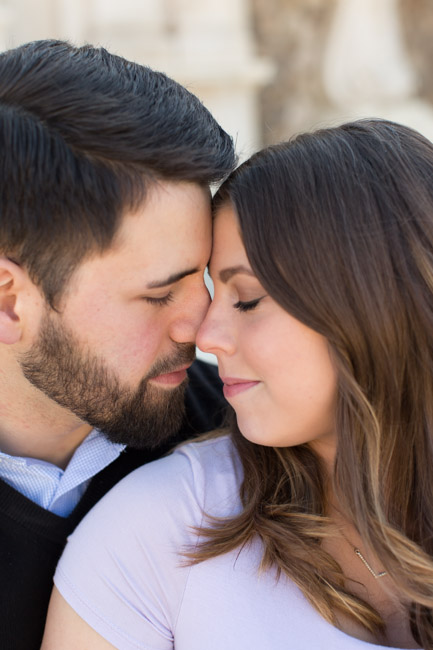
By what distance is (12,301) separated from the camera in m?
2.04

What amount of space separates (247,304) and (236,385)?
0.65 ft

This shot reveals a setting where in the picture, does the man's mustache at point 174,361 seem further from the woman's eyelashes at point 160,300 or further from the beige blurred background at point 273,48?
the beige blurred background at point 273,48

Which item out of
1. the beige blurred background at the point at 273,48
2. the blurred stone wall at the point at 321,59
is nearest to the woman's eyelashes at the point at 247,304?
the beige blurred background at the point at 273,48

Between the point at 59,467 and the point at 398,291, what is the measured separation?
1.04m

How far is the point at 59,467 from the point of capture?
217 cm

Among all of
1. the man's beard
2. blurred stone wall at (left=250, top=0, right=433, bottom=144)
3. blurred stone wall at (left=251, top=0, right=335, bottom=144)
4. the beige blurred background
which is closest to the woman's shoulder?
the man's beard

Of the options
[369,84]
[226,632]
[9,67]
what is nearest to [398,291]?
[226,632]

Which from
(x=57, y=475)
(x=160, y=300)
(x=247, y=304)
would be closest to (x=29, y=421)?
(x=57, y=475)

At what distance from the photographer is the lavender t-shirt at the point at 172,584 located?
1.69m

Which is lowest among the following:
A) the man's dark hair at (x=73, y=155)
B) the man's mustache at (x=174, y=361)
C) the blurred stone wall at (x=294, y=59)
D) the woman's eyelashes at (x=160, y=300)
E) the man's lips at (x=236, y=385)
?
the blurred stone wall at (x=294, y=59)

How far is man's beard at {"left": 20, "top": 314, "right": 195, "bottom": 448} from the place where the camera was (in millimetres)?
2045

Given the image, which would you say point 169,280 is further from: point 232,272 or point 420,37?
point 420,37

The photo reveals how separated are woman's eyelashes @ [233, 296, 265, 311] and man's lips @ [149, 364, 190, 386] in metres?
0.39

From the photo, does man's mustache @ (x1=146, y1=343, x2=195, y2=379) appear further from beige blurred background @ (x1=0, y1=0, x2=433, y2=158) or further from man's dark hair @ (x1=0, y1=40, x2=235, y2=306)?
beige blurred background @ (x1=0, y1=0, x2=433, y2=158)
